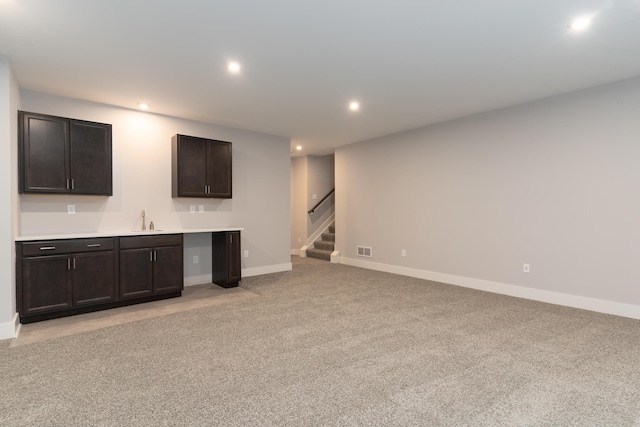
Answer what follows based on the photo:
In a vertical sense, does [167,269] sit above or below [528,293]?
above

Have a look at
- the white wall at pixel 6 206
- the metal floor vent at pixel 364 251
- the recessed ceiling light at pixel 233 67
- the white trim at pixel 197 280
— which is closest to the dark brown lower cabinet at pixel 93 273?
the white wall at pixel 6 206

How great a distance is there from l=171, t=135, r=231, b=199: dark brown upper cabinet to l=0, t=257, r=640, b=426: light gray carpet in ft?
6.43

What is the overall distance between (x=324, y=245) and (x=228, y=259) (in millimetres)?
3527

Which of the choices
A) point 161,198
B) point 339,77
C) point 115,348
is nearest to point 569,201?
point 339,77

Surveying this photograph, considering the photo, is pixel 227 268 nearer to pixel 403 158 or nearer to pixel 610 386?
pixel 403 158

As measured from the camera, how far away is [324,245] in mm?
8312

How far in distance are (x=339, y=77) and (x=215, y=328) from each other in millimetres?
3010

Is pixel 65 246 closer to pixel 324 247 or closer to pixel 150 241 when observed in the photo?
pixel 150 241

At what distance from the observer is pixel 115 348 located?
9.58 feet

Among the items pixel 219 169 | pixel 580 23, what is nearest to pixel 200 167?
pixel 219 169

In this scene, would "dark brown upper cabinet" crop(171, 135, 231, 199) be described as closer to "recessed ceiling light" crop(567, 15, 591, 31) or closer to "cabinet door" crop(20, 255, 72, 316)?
"cabinet door" crop(20, 255, 72, 316)

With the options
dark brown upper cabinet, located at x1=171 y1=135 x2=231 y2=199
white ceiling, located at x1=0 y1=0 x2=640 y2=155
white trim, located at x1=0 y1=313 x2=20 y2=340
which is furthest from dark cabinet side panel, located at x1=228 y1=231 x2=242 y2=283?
white trim, located at x1=0 y1=313 x2=20 y2=340

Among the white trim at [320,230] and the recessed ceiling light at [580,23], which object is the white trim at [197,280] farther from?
the recessed ceiling light at [580,23]

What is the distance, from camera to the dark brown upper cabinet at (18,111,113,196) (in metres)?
3.68
